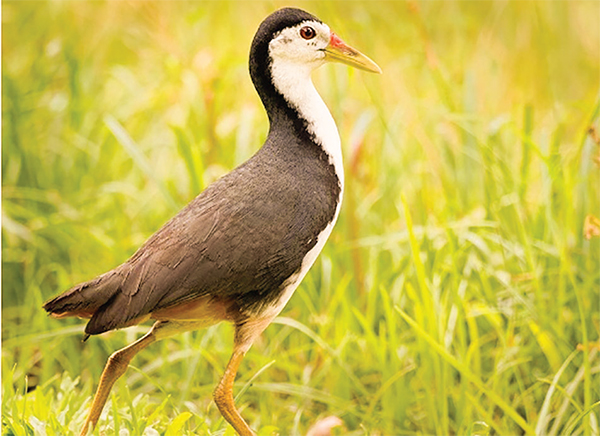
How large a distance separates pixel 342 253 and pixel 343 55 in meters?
1.43

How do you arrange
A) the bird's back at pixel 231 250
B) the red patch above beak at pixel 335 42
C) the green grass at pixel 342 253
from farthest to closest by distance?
the green grass at pixel 342 253 < the red patch above beak at pixel 335 42 < the bird's back at pixel 231 250

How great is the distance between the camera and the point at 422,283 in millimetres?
3141

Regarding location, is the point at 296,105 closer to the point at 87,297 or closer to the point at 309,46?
the point at 309,46

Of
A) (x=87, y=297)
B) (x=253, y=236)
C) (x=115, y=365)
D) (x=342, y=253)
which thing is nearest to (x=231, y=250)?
(x=253, y=236)

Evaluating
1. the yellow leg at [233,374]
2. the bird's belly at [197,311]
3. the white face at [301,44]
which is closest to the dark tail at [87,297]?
the bird's belly at [197,311]

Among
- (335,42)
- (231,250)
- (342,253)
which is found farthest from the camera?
(342,253)

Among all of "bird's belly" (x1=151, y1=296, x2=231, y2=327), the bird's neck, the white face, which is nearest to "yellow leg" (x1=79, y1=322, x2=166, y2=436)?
"bird's belly" (x1=151, y1=296, x2=231, y2=327)

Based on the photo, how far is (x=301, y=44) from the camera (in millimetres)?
2494

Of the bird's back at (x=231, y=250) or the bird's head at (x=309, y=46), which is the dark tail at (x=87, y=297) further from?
the bird's head at (x=309, y=46)

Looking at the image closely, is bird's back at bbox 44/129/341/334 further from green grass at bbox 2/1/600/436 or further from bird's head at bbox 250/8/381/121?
green grass at bbox 2/1/600/436

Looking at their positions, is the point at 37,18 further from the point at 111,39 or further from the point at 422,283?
the point at 422,283

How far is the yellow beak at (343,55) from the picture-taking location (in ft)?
8.38

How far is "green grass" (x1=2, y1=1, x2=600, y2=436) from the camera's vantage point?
326cm

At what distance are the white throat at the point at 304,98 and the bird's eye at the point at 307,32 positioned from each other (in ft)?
A: 0.26
